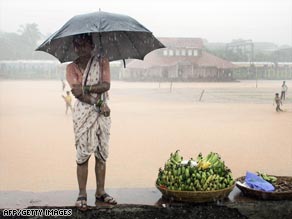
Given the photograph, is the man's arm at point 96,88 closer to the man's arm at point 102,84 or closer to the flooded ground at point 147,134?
the man's arm at point 102,84

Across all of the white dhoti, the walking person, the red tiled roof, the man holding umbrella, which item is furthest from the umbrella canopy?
the red tiled roof

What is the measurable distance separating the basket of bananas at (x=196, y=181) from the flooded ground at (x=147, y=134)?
2.47 m

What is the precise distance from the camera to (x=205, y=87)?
22000mm

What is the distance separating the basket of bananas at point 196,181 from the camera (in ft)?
8.35

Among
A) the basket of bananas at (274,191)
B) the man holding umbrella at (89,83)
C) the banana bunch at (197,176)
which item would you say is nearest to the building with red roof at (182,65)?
the basket of bananas at (274,191)

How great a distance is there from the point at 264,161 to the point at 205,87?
1544 centimetres

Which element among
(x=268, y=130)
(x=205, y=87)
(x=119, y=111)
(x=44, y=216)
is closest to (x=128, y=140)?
(x=268, y=130)

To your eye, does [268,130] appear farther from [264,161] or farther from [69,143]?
[69,143]

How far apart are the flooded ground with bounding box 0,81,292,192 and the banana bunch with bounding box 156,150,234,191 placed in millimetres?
2460

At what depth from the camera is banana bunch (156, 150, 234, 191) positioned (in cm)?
257

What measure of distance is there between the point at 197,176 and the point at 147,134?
24.5 feet

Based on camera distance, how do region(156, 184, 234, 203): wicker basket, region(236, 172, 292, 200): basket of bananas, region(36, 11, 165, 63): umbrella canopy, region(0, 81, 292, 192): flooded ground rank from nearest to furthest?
region(36, 11, 165, 63): umbrella canopy, region(156, 184, 234, 203): wicker basket, region(236, 172, 292, 200): basket of bananas, region(0, 81, 292, 192): flooded ground

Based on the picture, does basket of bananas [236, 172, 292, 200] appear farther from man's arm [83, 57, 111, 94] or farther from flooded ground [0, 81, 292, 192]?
flooded ground [0, 81, 292, 192]

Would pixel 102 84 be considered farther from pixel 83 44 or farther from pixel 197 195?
pixel 197 195
